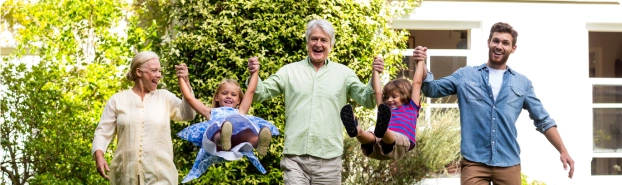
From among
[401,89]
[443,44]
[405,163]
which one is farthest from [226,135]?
[443,44]

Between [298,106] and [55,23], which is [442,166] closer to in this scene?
[298,106]

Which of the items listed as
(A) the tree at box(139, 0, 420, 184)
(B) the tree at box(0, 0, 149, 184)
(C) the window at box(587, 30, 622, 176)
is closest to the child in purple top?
(A) the tree at box(139, 0, 420, 184)

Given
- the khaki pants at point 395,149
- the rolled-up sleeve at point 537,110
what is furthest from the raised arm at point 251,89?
the rolled-up sleeve at point 537,110

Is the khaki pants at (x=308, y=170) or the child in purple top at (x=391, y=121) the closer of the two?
the child in purple top at (x=391, y=121)

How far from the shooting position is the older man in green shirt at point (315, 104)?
6945mm

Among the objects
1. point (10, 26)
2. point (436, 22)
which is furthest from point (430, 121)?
point (10, 26)

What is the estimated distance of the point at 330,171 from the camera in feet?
23.0

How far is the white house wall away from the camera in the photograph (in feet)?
39.0

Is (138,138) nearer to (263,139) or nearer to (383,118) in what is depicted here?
(263,139)

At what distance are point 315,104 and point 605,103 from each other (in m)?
6.60

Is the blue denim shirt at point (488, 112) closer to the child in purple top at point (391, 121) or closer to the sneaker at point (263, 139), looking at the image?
the child in purple top at point (391, 121)

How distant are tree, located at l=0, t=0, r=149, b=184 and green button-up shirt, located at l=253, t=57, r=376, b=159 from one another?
3146 mm

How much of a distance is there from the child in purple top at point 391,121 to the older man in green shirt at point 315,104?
221mm

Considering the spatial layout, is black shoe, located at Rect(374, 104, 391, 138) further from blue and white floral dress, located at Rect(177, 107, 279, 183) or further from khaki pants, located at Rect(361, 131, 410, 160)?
blue and white floral dress, located at Rect(177, 107, 279, 183)
